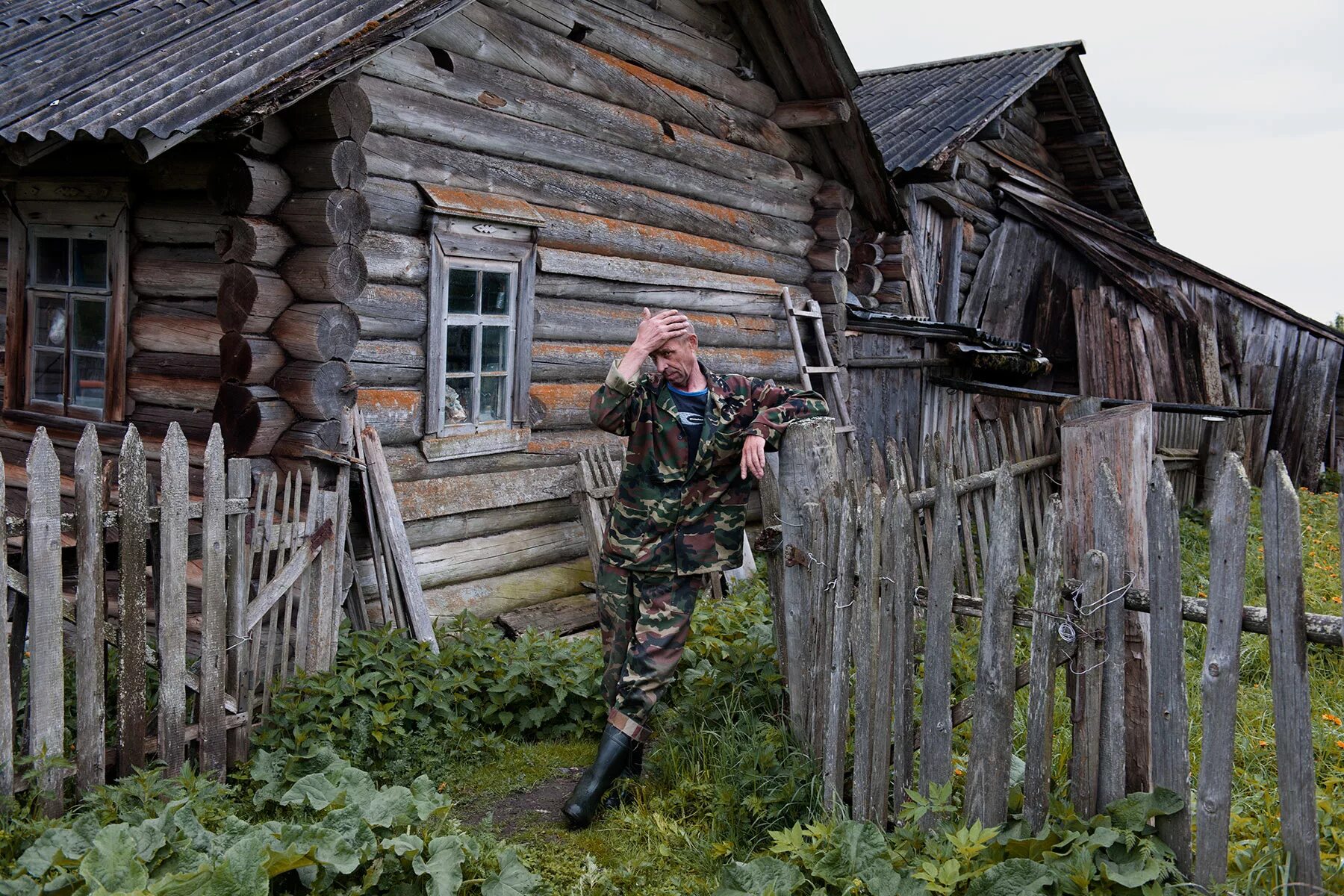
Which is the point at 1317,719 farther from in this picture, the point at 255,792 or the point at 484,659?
the point at 255,792

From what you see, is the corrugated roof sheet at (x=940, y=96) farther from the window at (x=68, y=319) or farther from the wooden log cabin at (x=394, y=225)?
the window at (x=68, y=319)

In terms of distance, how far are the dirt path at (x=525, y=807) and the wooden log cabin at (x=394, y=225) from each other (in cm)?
220

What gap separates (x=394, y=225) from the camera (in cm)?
638

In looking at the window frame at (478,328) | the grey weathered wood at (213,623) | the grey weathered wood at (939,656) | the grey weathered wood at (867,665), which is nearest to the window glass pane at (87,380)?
the window frame at (478,328)

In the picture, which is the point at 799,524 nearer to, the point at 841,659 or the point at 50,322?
the point at 841,659

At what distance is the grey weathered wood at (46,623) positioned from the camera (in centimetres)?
388

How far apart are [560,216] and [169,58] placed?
2805 millimetres

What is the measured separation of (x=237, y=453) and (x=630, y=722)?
2.90 metres

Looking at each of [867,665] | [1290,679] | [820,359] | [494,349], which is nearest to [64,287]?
[494,349]

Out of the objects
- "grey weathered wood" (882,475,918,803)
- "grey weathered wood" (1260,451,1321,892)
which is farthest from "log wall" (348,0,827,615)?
"grey weathered wood" (1260,451,1321,892)

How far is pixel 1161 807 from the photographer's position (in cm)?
311

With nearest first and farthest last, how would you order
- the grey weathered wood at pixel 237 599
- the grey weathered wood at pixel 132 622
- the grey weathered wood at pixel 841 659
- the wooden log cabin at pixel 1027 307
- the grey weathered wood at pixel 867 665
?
the grey weathered wood at pixel 867 665 < the grey weathered wood at pixel 841 659 < the grey weathered wood at pixel 132 622 < the grey weathered wood at pixel 237 599 < the wooden log cabin at pixel 1027 307

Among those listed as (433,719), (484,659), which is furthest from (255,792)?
(484,659)

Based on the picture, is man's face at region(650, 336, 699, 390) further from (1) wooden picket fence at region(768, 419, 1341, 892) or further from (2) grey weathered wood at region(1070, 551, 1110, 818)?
(2) grey weathered wood at region(1070, 551, 1110, 818)
